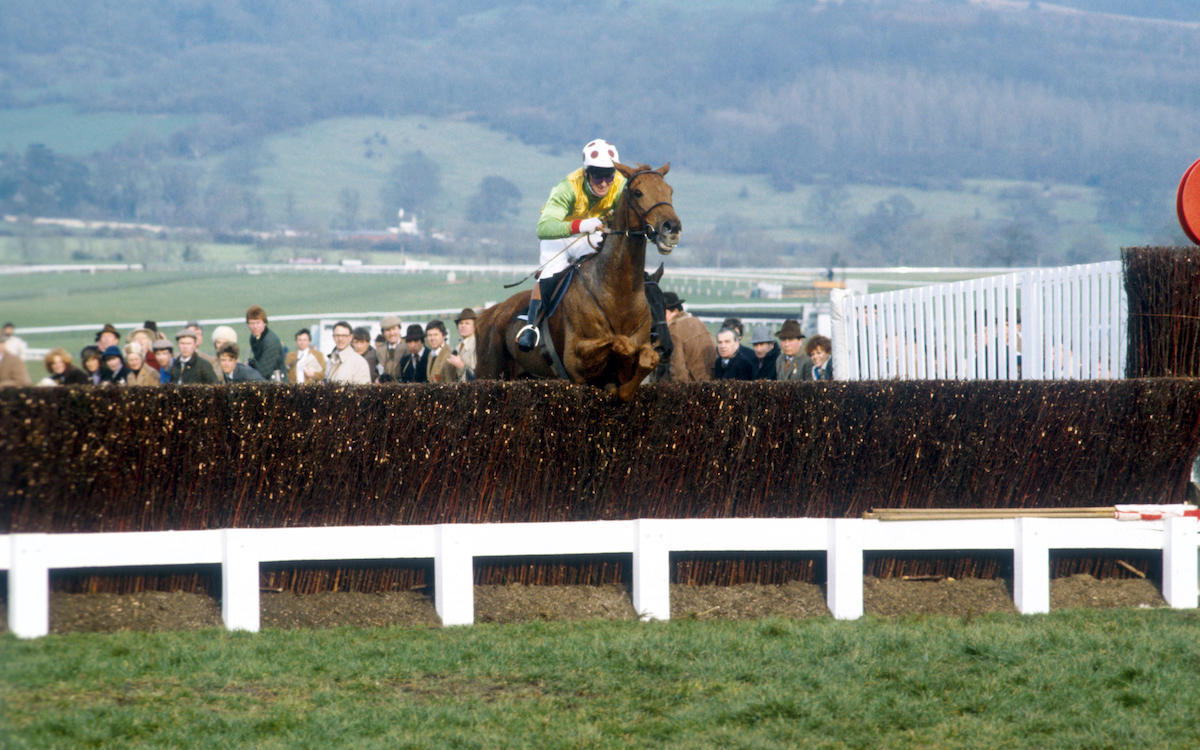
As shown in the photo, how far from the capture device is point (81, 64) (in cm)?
10550

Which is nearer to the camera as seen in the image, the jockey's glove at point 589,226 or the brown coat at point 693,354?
the jockey's glove at point 589,226

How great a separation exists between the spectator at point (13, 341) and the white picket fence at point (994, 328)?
666cm

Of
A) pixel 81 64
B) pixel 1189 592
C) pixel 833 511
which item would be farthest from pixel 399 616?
pixel 81 64

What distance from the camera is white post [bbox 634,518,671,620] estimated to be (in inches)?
249

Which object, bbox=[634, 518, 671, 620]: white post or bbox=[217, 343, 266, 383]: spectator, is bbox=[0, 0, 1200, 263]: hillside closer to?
bbox=[217, 343, 266, 383]: spectator

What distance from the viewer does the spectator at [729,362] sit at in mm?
9602

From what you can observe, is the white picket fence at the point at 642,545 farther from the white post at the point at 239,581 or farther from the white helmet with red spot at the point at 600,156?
the white helmet with red spot at the point at 600,156

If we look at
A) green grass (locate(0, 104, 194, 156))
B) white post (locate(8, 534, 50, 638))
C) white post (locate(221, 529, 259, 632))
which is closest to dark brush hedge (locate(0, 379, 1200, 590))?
white post (locate(8, 534, 50, 638))

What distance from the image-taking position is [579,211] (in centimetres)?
812

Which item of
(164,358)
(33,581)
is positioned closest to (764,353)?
(164,358)

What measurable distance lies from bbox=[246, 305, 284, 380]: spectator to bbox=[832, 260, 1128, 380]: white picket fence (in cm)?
480

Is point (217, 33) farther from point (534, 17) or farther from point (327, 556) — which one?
point (327, 556)

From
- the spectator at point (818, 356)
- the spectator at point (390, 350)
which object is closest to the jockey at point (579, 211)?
the spectator at point (818, 356)

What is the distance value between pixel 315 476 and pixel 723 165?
117149 millimetres
